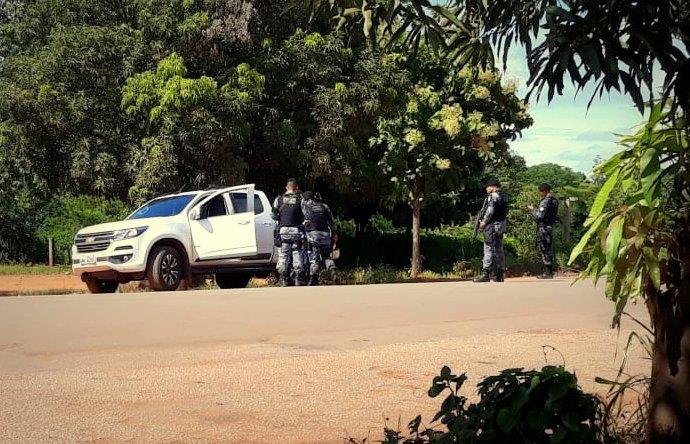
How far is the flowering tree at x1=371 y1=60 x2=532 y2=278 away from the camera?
24562 millimetres

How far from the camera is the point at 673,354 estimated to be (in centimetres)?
341

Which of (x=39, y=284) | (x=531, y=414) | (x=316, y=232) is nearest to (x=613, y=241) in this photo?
(x=531, y=414)

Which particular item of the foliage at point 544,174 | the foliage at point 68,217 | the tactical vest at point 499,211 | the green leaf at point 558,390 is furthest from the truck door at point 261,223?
the foliage at point 544,174

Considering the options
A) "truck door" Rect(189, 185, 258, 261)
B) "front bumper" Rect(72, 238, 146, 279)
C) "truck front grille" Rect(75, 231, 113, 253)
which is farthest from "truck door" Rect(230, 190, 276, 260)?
"truck front grille" Rect(75, 231, 113, 253)

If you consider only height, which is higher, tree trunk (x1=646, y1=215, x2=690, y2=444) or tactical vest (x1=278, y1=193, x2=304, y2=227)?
tactical vest (x1=278, y1=193, x2=304, y2=227)

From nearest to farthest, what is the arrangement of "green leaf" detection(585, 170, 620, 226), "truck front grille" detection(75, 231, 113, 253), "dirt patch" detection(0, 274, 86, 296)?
"green leaf" detection(585, 170, 620, 226) < "truck front grille" detection(75, 231, 113, 253) < "dirt patch" detection(0, 274, 86, 296)

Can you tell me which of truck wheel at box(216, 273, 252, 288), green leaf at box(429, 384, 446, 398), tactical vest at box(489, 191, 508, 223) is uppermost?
tactical vest at box(489, 191, 508, 223)

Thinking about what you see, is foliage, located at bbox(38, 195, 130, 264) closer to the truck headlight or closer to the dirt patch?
the dirt patch

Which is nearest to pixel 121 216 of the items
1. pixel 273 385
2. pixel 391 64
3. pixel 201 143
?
pixel 201 143

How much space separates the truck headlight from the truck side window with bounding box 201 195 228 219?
1299 millimetres

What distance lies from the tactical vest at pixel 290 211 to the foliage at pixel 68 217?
11.9 metres

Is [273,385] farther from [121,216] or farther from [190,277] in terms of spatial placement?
[121,216]

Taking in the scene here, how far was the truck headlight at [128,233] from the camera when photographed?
47.7 ft

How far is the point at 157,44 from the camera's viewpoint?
20016 mm
